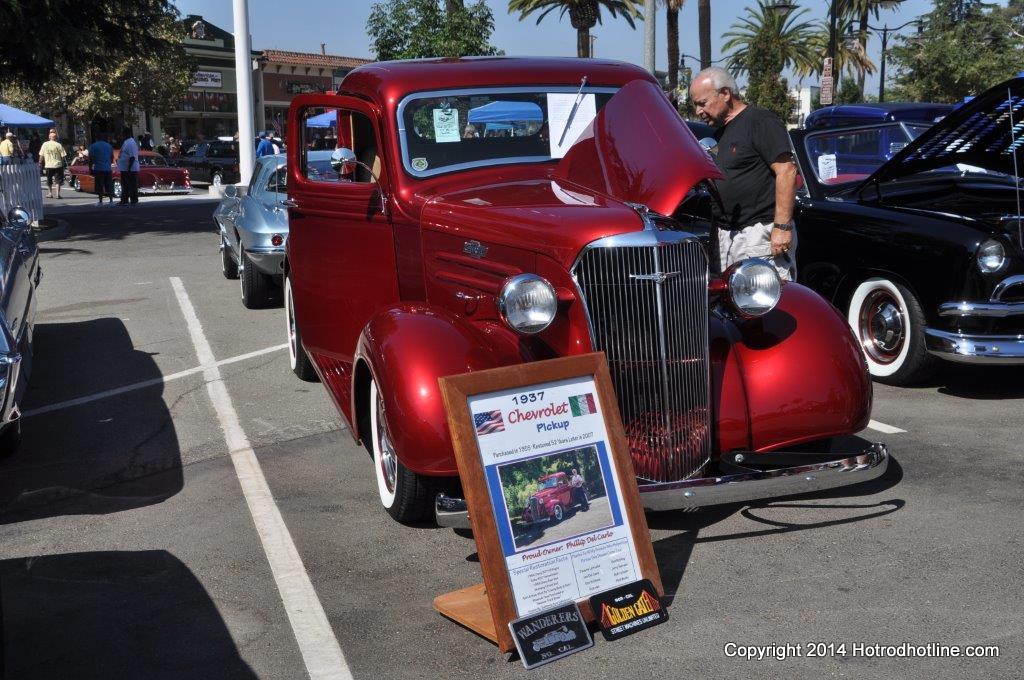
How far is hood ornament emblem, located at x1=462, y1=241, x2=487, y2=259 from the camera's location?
4.55 metres

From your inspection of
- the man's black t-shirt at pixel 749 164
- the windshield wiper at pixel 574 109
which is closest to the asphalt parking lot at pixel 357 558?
the man's black t-shirt at pixel 749 164

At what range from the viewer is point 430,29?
21.0 m

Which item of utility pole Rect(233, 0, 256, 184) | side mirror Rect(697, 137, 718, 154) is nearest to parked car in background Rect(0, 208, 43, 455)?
side mirror Rect(697, 137, 718, 154)

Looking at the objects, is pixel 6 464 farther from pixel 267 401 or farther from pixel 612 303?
pixel 612 303

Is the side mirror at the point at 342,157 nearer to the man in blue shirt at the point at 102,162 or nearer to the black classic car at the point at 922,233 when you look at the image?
the black classic car at the point at 922,233

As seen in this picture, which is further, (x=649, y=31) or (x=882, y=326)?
(x=649, y=31)

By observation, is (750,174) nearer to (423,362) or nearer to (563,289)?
(563,289)

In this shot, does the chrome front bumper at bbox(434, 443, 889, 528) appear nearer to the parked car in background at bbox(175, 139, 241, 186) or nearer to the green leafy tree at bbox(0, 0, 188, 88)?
the green leafy tree at bbox(0, 0, 188, 88)

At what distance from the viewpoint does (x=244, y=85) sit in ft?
68.3

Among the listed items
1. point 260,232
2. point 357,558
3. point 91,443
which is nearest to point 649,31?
point 260,232

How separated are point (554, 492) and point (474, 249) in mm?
1411

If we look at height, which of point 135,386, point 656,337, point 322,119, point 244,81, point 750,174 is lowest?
point 135,386

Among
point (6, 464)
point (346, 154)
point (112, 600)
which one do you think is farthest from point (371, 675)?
point (6, 464)

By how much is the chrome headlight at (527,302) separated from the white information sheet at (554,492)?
35cm
